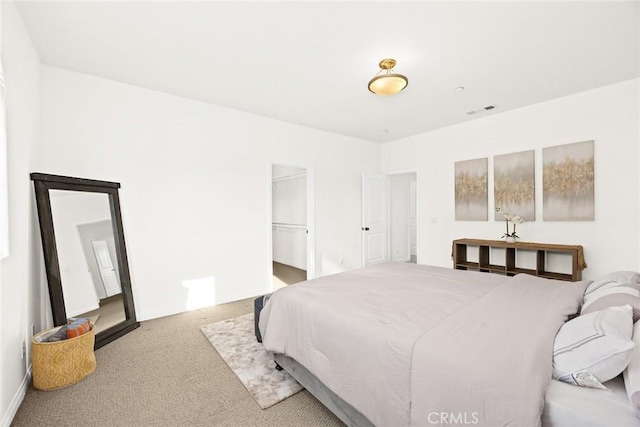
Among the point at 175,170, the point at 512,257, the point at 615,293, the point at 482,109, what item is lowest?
the point at 512,257

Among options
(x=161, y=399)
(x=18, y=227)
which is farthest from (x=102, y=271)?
(x=161, y=399)

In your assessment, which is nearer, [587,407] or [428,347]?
[587,407]

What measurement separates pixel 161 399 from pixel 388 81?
9.98ft

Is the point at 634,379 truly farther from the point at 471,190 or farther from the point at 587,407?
the point at 471,190

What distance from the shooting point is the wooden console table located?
3.35 meters

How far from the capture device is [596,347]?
1065 mm

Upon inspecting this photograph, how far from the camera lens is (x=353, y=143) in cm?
548

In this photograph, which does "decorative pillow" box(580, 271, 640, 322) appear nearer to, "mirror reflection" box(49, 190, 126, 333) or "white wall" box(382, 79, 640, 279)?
"white wall" box(382, 79, 640, 279)

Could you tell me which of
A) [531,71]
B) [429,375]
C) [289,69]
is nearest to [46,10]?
[289,69]

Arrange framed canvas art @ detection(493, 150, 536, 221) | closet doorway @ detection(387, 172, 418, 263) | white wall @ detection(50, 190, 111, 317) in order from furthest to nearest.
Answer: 1. closet doorway @ detection(387, 172, 418, 263)
2. framed canvas art @ detection(493, 150, 536, 221)
3. white wall @ detection(50, 190, 111, 317)

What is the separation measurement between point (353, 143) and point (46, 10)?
4.31m

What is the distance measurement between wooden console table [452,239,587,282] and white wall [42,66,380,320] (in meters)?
2.81

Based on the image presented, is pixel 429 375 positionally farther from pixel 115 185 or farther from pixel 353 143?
pixel 353 143

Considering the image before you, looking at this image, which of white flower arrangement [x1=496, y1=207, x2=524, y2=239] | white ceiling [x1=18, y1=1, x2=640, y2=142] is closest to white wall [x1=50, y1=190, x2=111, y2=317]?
white ceiling [x1=18, y1=1, x2=640, y2=142]
